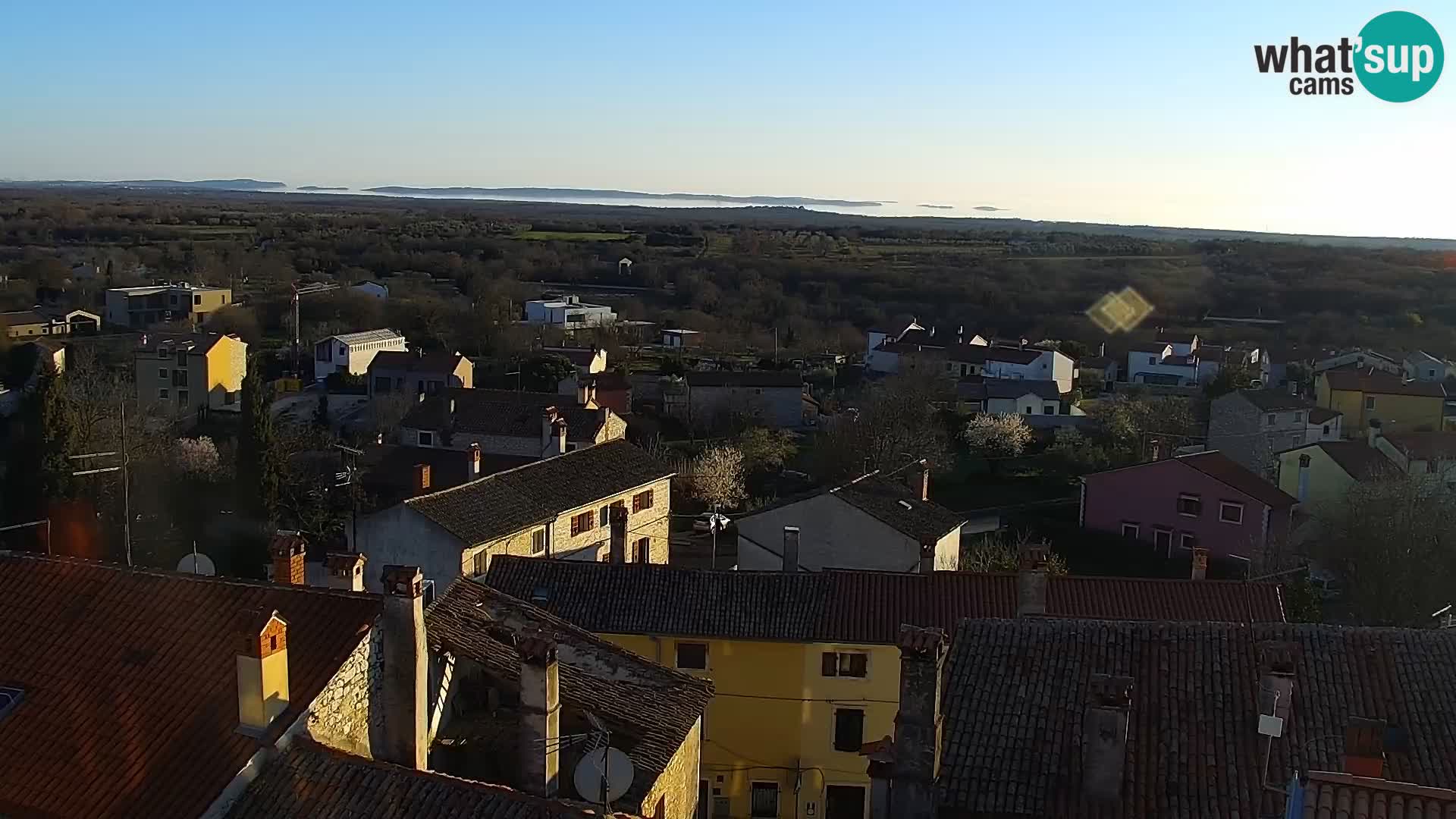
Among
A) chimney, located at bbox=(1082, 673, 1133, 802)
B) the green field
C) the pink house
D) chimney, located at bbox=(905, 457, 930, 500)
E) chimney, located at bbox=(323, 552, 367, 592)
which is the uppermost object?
the green field

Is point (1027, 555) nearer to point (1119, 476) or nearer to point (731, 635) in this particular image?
point (731, 635)

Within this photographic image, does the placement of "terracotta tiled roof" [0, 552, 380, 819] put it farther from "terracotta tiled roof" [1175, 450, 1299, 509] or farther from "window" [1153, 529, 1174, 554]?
"window" [1153, 529, 1174, 554]

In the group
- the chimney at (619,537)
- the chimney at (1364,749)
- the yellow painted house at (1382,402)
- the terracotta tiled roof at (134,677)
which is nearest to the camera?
the chimney at (1364,749)

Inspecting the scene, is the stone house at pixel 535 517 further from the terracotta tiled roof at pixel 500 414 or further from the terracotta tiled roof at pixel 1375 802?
the terracotta tiled roof at pixel 1375 802

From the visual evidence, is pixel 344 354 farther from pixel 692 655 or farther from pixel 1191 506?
pixel 692 655

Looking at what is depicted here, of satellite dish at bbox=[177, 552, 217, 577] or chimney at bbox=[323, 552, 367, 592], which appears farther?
satellite dish at bbox=[177, 552, 217, 577]

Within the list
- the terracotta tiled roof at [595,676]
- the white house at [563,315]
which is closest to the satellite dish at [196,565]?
the terracotta tiled roof at [595,676]

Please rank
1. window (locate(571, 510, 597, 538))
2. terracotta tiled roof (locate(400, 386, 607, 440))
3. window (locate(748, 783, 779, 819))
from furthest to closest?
terracotta tiled roof (locate(400, 386, 607, 440)), window (locate(571, 510, 597, 538)), window (locate(748, 783, 779, 819))

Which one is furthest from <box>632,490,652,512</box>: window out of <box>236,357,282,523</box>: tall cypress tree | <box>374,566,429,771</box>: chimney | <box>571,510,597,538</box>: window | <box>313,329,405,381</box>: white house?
<box>313,329,405,381</box>: white house
